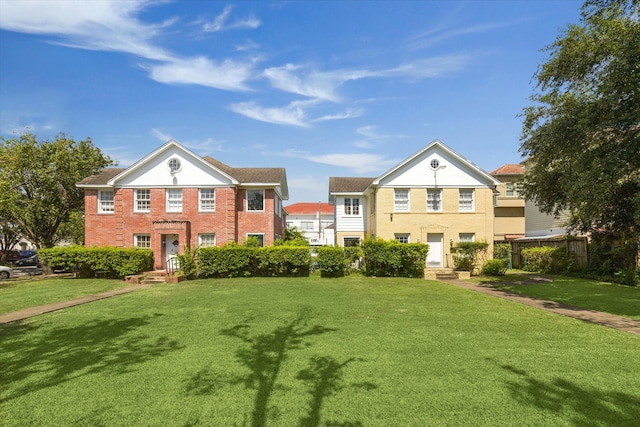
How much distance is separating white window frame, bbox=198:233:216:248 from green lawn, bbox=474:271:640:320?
15.9 meters

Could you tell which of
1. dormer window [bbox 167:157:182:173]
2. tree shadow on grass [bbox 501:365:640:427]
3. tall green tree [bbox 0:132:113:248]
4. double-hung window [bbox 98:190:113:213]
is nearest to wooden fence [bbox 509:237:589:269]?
tree shadow on grass [bbox 501:365:640:427]

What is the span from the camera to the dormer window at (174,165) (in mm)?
23844

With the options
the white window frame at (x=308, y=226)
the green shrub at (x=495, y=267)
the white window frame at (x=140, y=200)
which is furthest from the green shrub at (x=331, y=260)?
the white window frame at (x=308, y=226)

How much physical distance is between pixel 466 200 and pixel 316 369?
20910mm

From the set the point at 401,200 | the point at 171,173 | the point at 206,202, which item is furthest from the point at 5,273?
the point at 401,200

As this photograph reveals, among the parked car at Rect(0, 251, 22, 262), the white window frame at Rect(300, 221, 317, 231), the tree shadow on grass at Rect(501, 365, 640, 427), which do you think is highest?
the white window frame at Rect(300, 221, 317, 231)

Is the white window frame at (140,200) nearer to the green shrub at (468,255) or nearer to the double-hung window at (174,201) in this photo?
the double-hung window at (174,201)

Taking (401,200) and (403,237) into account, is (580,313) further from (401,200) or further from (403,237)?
(401,200)

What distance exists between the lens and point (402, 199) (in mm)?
24156

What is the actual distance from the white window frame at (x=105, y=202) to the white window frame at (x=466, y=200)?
22325mm

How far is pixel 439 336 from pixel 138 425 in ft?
18.9

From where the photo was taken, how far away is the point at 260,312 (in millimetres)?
10422

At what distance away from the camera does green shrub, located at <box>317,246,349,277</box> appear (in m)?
20.6

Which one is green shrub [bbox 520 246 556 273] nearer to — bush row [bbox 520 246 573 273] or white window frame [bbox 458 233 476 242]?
bush row [bbox 520 246 573 273]
